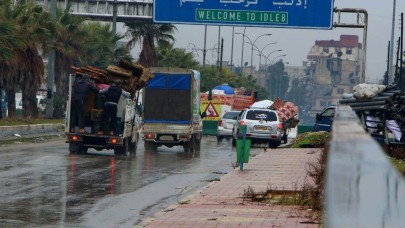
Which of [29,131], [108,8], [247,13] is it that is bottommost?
[29,131]

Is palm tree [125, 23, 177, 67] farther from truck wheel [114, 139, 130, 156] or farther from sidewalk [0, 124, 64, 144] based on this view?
truck wheel [114, 139, 130, 156]

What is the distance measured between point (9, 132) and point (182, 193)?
22.2m

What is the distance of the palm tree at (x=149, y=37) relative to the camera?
231 feet

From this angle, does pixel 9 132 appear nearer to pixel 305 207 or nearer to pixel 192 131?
pixel 192 131

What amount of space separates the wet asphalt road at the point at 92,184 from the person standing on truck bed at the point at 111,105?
3.31 ft

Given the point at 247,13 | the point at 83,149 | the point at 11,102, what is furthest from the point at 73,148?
the point at 11,102

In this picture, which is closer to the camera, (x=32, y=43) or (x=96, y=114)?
(x=96, y=114)

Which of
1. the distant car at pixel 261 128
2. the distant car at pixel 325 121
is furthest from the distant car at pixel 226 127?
the distant car at pixel 261 128

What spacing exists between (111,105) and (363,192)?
89.9 feet

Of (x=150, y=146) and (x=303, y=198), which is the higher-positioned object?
(x=303, y=198)

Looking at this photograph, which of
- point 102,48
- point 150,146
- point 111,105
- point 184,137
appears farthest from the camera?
point 102,48

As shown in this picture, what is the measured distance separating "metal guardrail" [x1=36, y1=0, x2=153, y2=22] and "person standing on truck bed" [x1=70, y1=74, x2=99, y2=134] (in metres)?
32.0

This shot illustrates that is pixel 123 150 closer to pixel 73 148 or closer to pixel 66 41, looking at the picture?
pixel 73 148

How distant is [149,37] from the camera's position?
7106 cm
